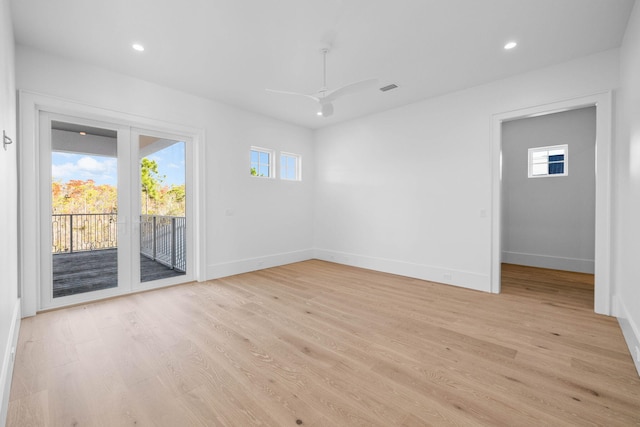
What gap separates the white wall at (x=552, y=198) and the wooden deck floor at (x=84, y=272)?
7468 mm

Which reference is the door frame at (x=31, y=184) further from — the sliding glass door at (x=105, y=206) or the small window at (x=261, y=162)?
the small window at (x=261, y=162)

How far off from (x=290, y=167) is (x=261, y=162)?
778mm

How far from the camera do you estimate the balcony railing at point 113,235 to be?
137 inches

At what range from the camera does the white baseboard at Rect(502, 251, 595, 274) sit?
530cm

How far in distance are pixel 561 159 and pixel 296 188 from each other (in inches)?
213

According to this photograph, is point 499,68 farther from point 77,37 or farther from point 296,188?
point 77,37

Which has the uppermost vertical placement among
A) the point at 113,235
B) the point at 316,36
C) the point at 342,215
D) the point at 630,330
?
the point at 316,36

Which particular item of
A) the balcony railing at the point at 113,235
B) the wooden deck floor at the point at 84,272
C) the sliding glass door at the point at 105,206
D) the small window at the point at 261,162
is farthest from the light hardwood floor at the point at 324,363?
the small window at the point at 261,162

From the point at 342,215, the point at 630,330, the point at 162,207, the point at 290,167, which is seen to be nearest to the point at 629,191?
the point at 630,330

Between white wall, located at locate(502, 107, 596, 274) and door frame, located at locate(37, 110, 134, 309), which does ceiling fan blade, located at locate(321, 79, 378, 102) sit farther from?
white wall, located at locate(502, 107, 596, 274)

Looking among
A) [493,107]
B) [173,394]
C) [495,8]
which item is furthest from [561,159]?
[173,394]

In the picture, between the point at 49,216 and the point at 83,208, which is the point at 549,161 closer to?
the point at 83,208

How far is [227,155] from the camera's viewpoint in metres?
4.94

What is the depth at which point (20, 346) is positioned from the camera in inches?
97.3
